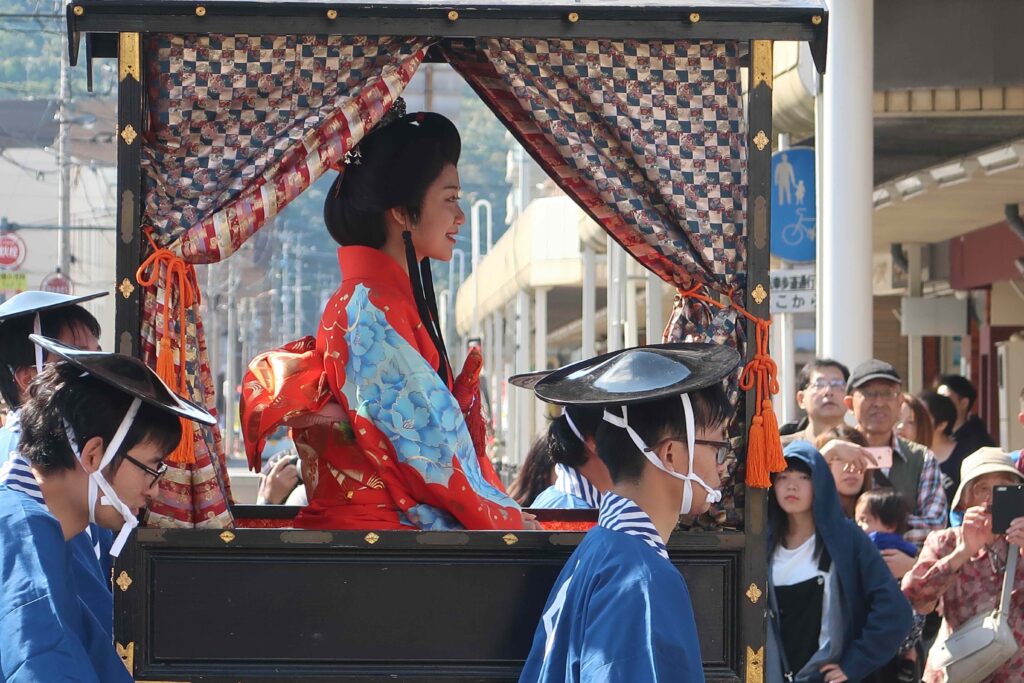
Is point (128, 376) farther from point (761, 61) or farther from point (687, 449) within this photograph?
point (761, 61)

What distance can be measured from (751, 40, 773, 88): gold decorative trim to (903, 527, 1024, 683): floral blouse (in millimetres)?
1885

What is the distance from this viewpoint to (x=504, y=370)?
2969cm

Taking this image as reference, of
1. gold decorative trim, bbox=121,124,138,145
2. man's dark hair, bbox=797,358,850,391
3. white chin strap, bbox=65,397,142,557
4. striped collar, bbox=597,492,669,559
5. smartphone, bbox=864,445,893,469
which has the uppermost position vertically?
gold decorative trim, bbox=121,124,138,145

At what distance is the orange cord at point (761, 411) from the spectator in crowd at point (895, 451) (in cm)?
193

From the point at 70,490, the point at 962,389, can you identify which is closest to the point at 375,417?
the point at 70,490

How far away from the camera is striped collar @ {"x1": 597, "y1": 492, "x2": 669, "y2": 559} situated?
330 cm

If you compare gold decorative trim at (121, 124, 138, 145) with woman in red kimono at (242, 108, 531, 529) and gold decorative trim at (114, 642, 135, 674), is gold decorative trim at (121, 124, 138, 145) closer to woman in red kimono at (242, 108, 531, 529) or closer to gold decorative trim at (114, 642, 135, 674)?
woman in red kimono at (242, 108, 531, 529)

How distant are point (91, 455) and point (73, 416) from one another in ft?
0.30

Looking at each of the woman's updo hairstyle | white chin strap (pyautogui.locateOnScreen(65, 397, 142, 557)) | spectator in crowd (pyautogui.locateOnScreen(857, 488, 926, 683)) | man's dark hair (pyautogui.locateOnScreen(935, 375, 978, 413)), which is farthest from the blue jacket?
man's dark hair (pyautogui.locateOnScreen(935, 375, 978, 413))

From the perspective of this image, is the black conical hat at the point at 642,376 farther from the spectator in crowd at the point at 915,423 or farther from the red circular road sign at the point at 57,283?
the red circular road sign at the point at 57,283

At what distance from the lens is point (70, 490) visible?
3.32 meters

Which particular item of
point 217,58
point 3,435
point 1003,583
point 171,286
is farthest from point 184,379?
point 1003,583

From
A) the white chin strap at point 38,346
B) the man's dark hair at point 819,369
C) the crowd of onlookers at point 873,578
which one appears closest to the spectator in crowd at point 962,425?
the man's dark hair at point 819,369

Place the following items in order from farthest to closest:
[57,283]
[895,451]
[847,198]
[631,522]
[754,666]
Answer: [57,283]
[847,198]
[895,451]
[754,666]
[631,522]
